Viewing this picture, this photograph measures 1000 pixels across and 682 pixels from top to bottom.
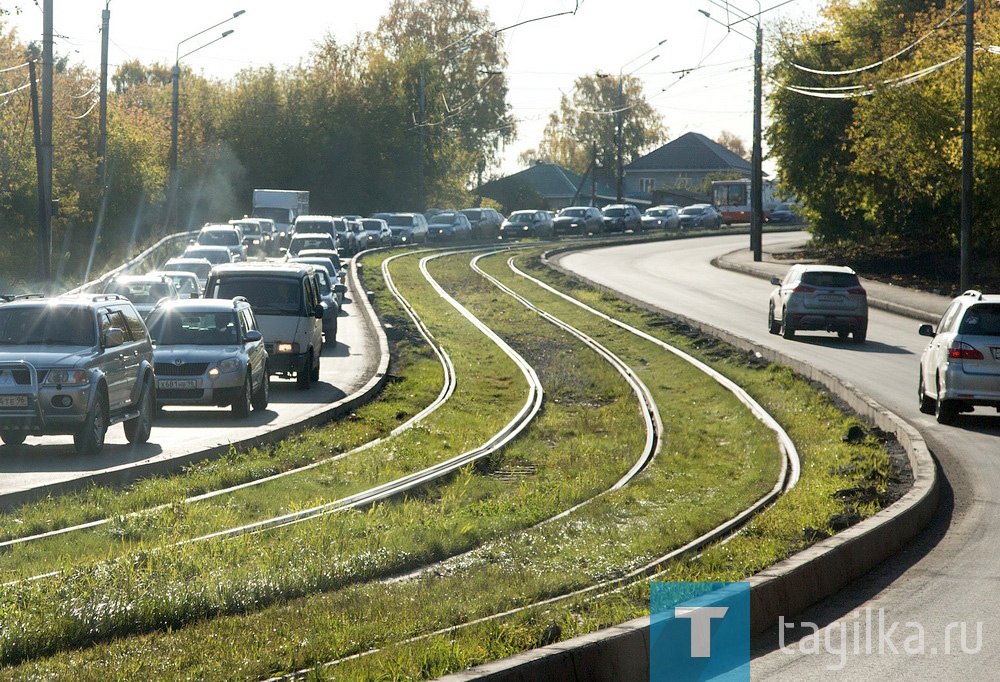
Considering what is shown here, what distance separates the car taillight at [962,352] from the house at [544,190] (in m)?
96.5

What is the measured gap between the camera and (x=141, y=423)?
52.7 ft

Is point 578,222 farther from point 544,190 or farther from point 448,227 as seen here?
point 544,190

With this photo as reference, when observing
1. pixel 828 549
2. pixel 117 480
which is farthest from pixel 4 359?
pixel 828 549

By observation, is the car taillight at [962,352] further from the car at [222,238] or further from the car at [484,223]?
the car at [484,223]

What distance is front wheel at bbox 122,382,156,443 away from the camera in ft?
52.5

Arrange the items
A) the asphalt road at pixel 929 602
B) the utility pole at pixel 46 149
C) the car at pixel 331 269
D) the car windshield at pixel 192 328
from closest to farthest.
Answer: the asphalt road at pixel 929 602 < the car windshield at pixel 192 328 < the utility pole at pixel 46 149 < the car at pixel 331 269

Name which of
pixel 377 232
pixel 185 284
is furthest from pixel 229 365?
pixel 377 232

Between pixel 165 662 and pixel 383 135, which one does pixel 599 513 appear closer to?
pixel 165 662

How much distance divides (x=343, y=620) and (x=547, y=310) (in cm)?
3087

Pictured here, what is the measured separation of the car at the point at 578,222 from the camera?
7988 centimetres

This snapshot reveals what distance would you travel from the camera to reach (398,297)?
42062 mm

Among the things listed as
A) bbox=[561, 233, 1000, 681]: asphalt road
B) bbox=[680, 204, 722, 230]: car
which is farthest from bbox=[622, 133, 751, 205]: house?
bbox=[561, 233, 1000, 681]: asphalt road

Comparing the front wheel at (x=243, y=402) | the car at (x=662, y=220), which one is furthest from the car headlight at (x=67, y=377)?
the car at (x=662, y=220)

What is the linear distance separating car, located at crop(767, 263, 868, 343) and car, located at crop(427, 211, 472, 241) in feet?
148
